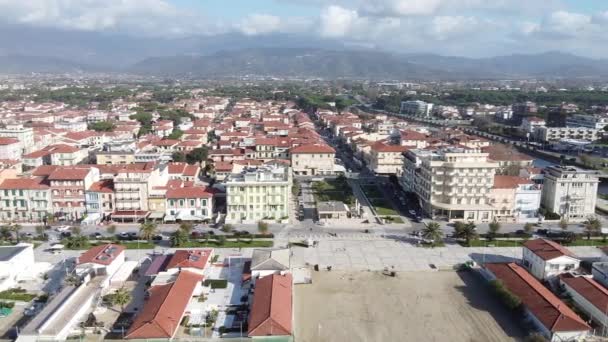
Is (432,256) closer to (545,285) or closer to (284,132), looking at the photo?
(545,285)

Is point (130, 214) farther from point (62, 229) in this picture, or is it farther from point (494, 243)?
point (494, 243)

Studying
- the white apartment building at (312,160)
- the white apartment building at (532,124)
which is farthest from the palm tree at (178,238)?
the white apartment building at (532,124)

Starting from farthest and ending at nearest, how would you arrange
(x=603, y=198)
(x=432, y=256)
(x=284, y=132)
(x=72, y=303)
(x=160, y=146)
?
(x=284, y=132) → (x=160, y=146) → (x=603, y=198) → (x=432, y=256) → (x=72, y=303)

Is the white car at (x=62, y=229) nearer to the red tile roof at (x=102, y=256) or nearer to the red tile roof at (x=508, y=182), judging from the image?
the red tile roof at (x=102, y=256)

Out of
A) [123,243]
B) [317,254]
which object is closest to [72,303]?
[123,243]

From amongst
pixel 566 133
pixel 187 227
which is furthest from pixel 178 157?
pixel 566 133

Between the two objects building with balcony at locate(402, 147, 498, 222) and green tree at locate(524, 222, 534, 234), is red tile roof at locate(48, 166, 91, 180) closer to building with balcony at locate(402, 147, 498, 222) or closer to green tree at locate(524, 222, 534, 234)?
building with balcony at locate(402, 147, 498, 222)
